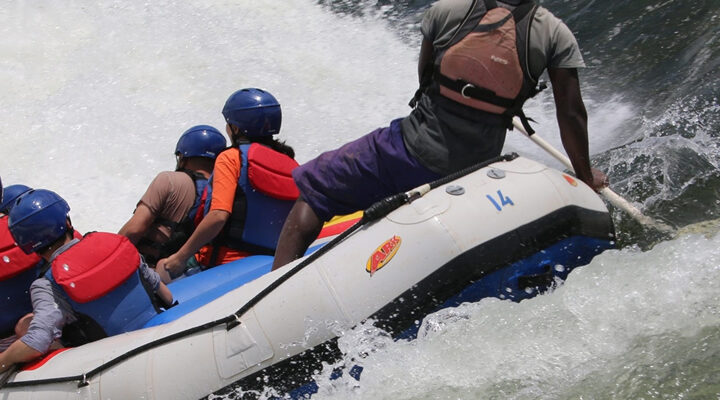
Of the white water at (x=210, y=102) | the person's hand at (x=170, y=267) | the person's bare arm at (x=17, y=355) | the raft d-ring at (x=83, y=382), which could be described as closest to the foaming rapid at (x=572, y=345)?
the white water at (x=210, y=102)

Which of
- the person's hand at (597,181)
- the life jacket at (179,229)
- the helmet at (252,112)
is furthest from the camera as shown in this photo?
the life jacket at (179,229)

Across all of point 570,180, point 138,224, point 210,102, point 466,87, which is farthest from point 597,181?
point 210,102

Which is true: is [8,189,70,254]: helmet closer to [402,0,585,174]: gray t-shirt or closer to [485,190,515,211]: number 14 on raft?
[402,0,585,174]: gray t-shirt

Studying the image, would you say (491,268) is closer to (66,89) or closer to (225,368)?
(225,368)

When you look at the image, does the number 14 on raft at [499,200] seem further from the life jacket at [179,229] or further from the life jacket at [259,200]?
the life jacket at [179,229]

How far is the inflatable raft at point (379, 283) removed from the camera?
288 centimetres

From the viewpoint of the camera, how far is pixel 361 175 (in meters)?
3.25

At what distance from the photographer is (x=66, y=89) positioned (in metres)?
8.75

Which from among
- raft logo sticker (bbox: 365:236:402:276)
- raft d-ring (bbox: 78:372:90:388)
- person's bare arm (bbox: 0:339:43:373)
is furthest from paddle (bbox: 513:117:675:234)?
person's bare arm (bbox: 0:339:43:373)

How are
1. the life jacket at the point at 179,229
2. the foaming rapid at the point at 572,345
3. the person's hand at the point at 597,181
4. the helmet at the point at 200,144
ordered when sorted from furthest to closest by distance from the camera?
the helmet at the point at 200,144 < the life jacket at the point at 179,229 < the person's hand at the point at 597,181 < the foaming rapid at the point at 572,345

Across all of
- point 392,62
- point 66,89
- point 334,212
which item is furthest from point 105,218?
point 334,212

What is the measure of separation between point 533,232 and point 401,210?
1.58 ft

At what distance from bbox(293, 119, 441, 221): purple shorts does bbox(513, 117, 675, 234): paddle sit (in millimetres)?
740

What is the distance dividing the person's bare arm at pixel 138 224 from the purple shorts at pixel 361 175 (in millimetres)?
1280
